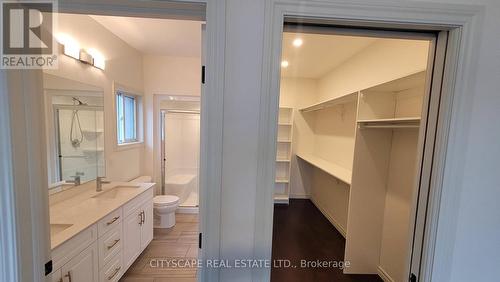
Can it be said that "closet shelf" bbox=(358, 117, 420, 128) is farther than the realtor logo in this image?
Yes

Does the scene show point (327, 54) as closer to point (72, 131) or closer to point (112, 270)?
point (72, 131)

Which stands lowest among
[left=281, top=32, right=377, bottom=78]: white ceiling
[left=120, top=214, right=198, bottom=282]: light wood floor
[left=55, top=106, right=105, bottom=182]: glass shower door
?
[left=120, top=214, right=198, bottom=282]: light wood floor

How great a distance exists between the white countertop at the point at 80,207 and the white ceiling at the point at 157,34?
190 cm

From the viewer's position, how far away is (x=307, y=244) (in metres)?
2.50

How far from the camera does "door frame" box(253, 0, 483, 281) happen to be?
0.79 m

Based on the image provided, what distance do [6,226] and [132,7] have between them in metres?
0.93

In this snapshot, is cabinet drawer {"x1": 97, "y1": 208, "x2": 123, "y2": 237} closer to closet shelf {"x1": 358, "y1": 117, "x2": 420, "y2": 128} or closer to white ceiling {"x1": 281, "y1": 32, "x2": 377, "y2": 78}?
white ceiling {"x1": 281, "y1": 32, "x2": 377, "y2": 78}

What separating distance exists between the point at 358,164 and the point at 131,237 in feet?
8.63

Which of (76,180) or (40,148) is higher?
(40,148)

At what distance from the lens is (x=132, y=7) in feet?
2.65

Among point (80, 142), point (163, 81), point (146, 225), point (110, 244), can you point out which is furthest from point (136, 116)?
point (110, 244)

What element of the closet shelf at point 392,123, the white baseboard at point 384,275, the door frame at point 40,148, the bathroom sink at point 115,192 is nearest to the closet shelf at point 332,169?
the closet shelf at point 392,123

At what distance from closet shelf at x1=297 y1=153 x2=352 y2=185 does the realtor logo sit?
8.56 ft

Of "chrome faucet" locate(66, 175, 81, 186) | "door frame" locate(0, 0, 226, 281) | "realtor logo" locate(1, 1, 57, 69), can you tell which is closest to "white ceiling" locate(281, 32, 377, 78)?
"door frame" locate(0, 0, 226, 281)
